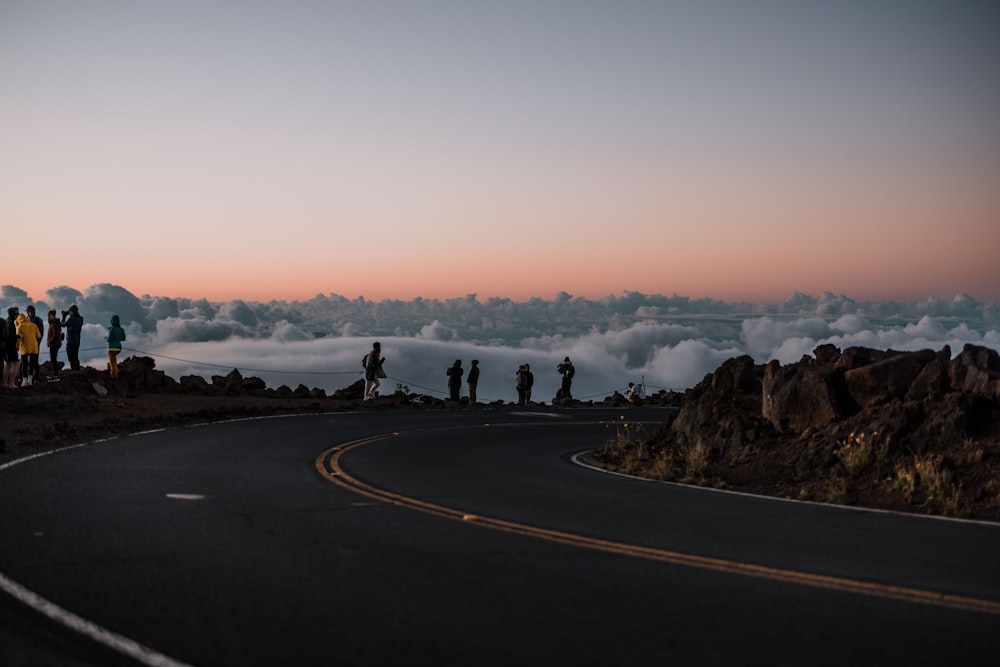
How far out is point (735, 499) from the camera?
13.3m

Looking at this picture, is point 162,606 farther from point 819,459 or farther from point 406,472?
point 819,459

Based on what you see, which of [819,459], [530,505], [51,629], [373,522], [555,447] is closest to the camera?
[51,629]

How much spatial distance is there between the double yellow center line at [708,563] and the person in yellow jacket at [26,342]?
19521mm

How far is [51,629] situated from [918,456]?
12181 mm

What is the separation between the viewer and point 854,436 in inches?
623

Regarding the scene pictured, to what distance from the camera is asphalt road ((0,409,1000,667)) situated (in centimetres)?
604

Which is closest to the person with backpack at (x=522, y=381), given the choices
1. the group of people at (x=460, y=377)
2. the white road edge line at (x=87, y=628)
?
the group of people at (x=460, y=377)

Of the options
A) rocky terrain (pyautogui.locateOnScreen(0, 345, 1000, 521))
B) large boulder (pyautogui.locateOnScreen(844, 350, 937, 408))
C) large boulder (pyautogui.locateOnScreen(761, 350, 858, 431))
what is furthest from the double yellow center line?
large boulder (pyautogui.locateOnScreen(844, 350, 937, 408))

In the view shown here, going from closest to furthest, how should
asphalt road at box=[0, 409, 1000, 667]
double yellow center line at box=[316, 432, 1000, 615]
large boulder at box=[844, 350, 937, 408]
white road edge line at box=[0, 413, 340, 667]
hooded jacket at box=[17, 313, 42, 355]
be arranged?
white road edge line at box=[0, 413, 340, 667] < asphalt road at box=[0, 409, 1000, 667] < double yellow center line at box=[316, 432, 1000, 615] < large boulder at box=[844, 350, 937, 408] < hooded jacket at box=[17, 313, 42, 355]

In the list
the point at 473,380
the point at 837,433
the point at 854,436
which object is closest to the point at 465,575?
the point at 854,436

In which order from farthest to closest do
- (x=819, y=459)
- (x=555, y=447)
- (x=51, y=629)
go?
(x=555, y=447) → (x=819, y=459) → (x=51, y=629)

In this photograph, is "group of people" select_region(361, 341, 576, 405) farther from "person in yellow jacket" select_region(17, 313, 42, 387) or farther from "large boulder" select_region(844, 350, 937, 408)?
"large boulder" select_region(844, 350, 937, 408)

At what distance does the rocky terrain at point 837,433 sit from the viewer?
1379 centimetres

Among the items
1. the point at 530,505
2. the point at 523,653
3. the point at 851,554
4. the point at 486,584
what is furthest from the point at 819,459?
the point at 523,653
